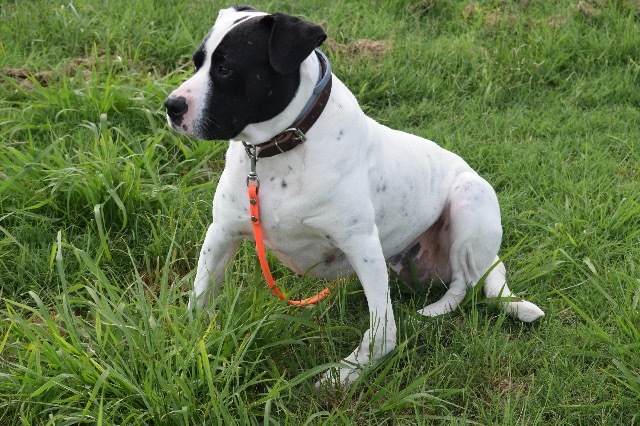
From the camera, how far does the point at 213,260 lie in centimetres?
293

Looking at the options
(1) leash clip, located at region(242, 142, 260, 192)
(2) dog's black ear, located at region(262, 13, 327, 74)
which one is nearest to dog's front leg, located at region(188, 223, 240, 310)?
(1) leash clip, located at region(242, 142, 260, 192)

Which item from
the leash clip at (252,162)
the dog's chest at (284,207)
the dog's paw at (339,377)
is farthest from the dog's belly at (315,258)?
the dog's paw at (339,377)

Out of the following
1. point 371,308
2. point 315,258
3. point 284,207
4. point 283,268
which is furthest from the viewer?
point 283,268

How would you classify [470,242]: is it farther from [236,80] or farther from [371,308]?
[236,80]

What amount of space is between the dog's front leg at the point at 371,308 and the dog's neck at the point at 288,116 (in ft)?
1.42

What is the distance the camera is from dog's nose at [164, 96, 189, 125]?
2498mm

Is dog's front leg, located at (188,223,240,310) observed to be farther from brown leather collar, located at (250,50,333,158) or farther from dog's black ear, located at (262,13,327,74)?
dog's black ear, located at (262,13,327,74)

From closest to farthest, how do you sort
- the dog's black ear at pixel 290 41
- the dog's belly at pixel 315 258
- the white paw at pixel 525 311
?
the dog's black ear at pixel 290 41, the dog's belly at pixel 315 258, the white paw at pixel 525 311

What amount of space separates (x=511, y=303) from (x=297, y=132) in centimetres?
111

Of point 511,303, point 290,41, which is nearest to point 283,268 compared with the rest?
point 511,303

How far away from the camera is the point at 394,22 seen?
5348mm

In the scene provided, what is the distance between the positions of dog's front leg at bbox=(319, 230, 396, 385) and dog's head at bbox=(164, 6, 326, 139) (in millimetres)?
543

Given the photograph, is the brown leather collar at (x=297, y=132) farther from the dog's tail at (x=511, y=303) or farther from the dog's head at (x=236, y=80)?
the dog's tail at (x=511, y=303)

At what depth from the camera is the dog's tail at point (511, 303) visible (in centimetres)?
312
